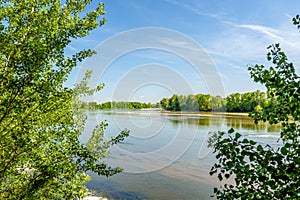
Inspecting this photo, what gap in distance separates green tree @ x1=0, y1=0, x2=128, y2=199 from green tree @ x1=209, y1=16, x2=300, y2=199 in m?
3.13

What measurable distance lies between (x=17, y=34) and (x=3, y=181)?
2.86 metres

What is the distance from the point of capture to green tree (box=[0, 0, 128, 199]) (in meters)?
4.40

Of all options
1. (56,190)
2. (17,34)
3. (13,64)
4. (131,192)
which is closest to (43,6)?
(17,34)

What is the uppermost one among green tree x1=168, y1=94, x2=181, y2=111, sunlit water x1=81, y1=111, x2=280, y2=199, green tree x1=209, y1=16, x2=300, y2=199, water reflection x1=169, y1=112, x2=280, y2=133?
green tree x1=168, y1=94, x2=181, y2=111

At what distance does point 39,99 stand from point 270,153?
3790 mm

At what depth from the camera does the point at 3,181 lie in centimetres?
513

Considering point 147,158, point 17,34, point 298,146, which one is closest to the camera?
point 298,146

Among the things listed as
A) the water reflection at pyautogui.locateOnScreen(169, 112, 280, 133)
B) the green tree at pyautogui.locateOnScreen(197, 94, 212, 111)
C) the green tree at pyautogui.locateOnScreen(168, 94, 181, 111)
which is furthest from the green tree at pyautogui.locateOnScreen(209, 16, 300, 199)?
the green tree at pyautogui.locateOnScreen(168, 94, 181, 111)

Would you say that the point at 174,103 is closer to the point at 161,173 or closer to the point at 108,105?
the point at 108,105

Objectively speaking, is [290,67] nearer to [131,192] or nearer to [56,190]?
[56,190]

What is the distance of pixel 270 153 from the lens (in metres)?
2.60

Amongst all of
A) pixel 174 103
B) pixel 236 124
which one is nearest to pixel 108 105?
pixel 236 124

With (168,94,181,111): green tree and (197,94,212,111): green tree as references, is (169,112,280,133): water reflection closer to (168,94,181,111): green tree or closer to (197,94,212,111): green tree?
(197,94,212,111): green tree

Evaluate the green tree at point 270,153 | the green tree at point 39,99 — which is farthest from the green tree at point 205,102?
the green tree at point 270,153
